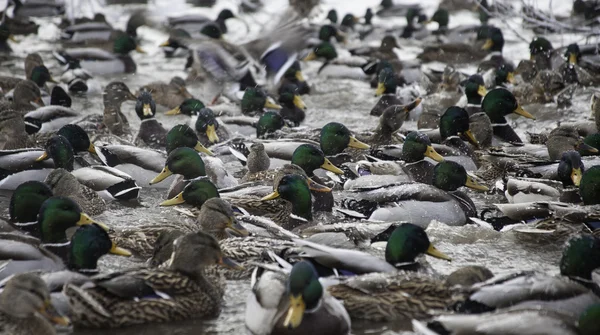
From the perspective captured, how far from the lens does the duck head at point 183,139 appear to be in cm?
927

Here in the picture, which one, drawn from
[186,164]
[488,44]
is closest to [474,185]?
[186,164]

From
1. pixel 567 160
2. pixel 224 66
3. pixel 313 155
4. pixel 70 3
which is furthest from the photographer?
pixel 70 3

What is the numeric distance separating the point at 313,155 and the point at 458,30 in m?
8.83

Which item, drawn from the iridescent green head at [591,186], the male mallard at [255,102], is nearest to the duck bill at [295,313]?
the iridescent green head at [591,186]

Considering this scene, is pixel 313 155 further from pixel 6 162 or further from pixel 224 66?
→ pixel 224 66

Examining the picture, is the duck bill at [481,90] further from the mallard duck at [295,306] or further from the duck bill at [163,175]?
the mallard duck at [295,306]

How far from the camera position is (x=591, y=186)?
7.47 meters

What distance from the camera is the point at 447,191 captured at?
8.01 meters

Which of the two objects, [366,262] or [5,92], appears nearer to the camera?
[366,262]

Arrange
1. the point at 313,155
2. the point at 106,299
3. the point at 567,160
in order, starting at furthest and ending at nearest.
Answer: the point at 313,155 < the point at 567,160 < the point at 106,299

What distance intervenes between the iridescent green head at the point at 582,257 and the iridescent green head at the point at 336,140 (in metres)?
3.61

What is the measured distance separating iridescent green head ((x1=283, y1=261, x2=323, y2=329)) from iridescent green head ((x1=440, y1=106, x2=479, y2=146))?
457cm

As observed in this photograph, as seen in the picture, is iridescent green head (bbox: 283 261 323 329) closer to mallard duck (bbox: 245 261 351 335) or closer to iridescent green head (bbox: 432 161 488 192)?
mallard duck (bbox: 245 261 351 335)

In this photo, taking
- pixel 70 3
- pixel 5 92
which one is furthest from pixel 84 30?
pixel 5 92
